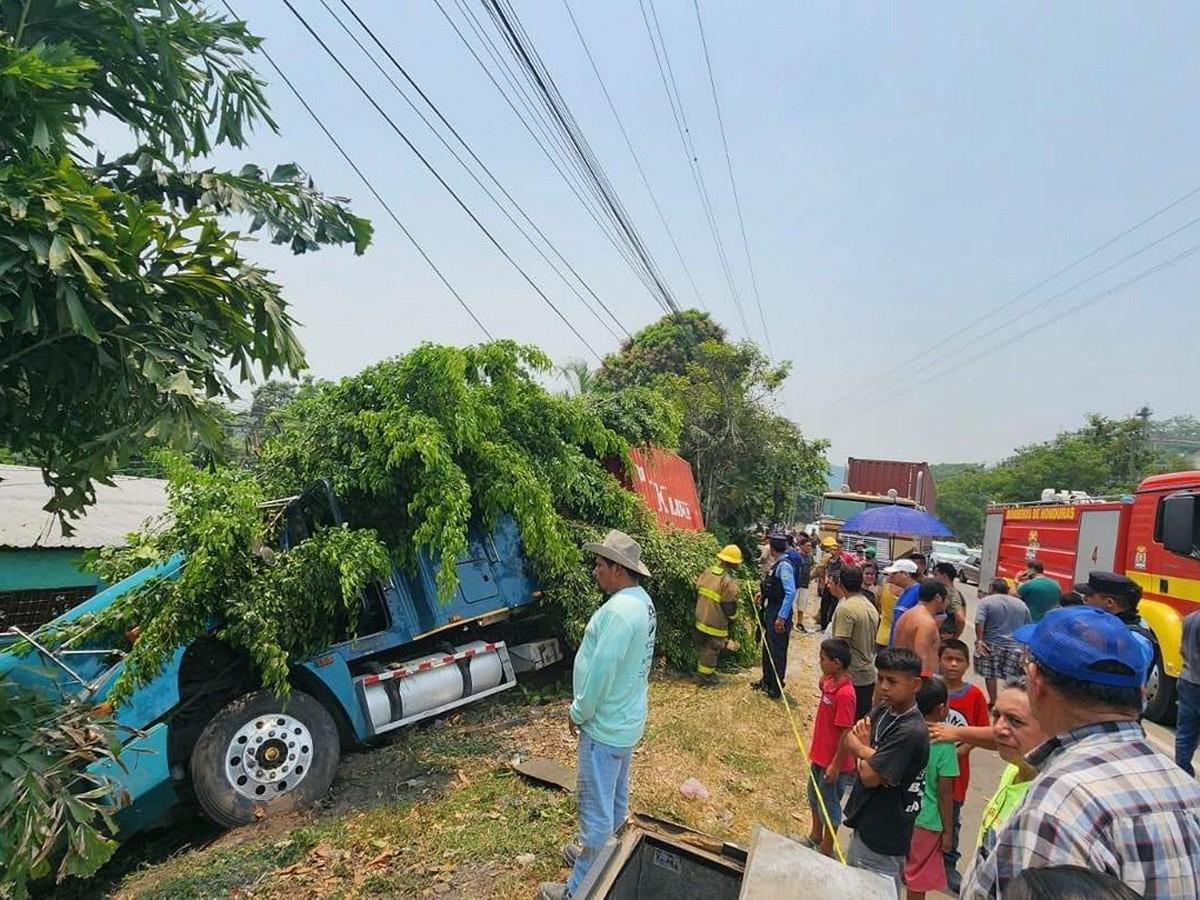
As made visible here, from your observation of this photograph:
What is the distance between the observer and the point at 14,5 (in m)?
3.30

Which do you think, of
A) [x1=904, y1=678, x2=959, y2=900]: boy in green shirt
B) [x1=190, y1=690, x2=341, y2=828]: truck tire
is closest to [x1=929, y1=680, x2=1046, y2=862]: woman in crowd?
[x1=904, y1=678, x2=959, y2=900]: boy in green shirt

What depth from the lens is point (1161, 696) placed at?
6.91 metres

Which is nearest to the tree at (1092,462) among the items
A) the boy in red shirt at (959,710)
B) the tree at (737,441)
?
the tree at (737,441)

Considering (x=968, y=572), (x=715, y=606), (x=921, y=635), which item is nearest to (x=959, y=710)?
(x=921, y=635)

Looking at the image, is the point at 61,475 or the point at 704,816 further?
the point at 704,816

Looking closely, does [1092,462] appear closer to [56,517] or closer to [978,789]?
[978,789]

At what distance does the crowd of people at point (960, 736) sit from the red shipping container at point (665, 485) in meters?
2.16

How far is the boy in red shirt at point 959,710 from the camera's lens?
3.24 metres

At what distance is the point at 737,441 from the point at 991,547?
6400 millimetres

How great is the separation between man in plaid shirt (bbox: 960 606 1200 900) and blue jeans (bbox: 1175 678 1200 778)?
177 inches

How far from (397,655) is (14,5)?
4995mm

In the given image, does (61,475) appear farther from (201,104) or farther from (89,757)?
(201,104)

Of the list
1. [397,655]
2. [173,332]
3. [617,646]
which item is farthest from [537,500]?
[173,332]

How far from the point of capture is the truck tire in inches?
174
